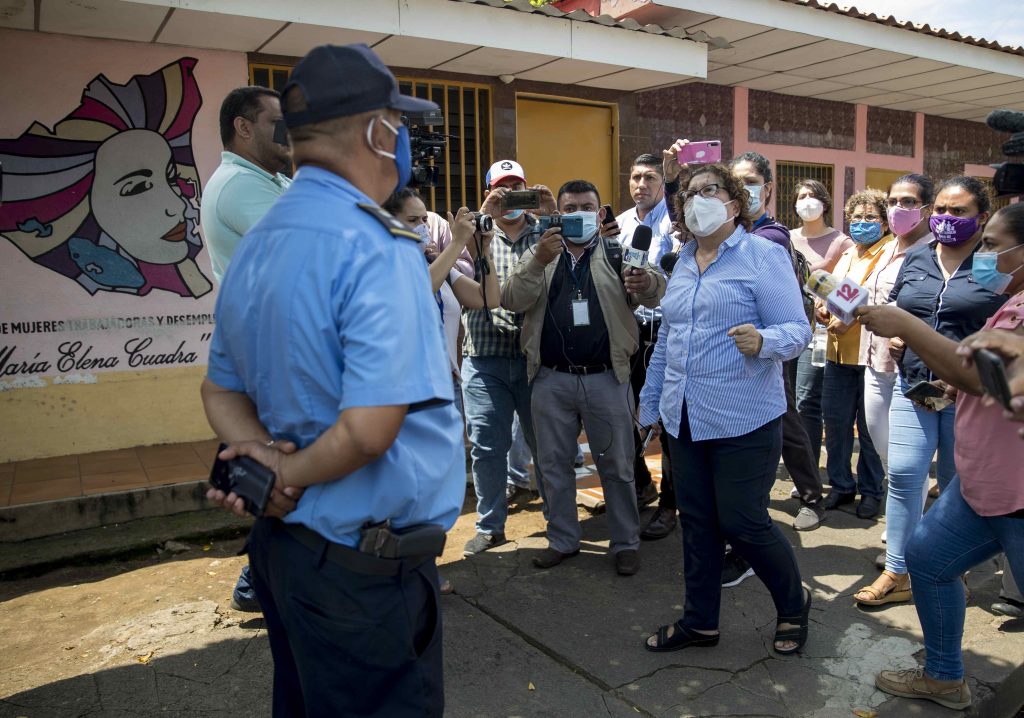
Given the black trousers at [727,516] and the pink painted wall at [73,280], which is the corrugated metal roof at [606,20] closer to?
the pink painted wall at [73,280]

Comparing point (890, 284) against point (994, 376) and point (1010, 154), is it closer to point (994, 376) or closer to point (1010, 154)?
point (1010, 154)

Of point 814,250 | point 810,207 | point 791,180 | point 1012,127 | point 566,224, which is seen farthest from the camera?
point 791,180

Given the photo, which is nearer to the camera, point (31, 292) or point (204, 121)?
point (31, 292)

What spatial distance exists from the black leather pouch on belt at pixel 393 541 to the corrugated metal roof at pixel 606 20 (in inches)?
215

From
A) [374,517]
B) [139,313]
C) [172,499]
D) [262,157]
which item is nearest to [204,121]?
[139,313]

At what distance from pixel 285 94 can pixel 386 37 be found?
188 inches

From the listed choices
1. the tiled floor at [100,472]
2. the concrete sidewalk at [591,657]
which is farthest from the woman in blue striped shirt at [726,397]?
the tiled floor at [100,472]

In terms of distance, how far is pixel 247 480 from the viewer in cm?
176

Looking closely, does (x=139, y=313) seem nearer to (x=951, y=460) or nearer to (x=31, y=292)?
(x=31, y=292)

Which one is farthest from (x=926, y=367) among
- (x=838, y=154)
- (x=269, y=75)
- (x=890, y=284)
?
(x=838, y=154)

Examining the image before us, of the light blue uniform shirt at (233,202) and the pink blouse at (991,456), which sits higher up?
the light blue uniform shirt at (233,202)

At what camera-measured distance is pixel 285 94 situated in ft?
5.72

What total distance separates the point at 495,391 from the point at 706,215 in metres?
1.75

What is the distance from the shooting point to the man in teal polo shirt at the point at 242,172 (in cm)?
306
